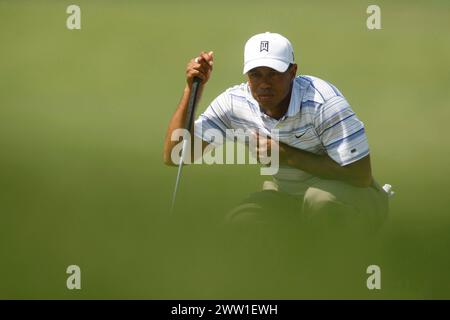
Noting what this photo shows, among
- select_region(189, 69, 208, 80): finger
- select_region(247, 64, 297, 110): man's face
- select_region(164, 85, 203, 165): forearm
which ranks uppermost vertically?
select_region(189, 69, 208, 80): finger

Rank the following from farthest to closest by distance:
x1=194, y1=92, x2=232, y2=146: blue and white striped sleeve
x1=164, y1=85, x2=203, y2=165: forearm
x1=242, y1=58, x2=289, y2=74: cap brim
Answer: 1. x1=194, y1=92, x2=232, y2=146: blue and white striped sleeve
2. x1=164, y1=85, x2=203, y2=165: forearm
3. x1=242, y1=58, x2=289, y2=74: cap brim

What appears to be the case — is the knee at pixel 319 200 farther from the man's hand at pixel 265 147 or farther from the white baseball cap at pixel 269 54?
the white baseball cap at pixel 269 54

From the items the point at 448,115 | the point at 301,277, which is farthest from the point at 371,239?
the point at 448,115

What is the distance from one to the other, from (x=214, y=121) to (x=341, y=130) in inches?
20.1

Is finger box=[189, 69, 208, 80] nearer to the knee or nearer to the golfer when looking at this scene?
the golfer

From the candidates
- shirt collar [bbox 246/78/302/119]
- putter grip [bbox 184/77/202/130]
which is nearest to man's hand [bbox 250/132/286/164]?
shirt collar [bbox 246/78/302/119]

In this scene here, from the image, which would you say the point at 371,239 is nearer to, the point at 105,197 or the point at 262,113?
the point at 262,113

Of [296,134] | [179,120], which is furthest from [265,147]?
[179,120]

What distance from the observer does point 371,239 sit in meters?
3.34

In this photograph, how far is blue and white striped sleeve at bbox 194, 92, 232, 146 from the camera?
3.38 m

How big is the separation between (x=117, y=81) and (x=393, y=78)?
4.08 ft

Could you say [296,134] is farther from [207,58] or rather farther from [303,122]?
[207,58]

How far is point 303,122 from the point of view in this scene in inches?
127

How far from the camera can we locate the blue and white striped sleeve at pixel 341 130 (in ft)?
10.4
